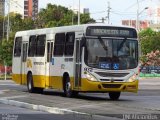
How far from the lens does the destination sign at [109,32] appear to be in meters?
24.8

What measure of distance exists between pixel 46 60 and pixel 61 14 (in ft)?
255

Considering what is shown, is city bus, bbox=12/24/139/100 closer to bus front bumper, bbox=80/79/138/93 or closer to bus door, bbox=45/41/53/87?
bus front bumper, bbox=80/79/138/93

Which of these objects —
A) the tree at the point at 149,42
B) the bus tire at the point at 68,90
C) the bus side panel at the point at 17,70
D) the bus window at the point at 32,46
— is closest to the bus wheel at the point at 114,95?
the bus tire at the point at 68,90

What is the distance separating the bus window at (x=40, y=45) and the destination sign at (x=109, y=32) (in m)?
4.82

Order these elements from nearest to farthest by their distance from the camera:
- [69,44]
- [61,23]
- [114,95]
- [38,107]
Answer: [38,107], [114,95], [69,44], [61,23]

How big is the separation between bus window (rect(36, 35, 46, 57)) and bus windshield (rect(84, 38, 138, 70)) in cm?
503

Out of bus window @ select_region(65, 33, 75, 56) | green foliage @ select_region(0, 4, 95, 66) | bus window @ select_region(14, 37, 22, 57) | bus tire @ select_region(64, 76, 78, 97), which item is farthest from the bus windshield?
green foliage @ select_region(0, 4, 95, 66)

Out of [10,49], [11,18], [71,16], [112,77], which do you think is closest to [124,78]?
[112,77]

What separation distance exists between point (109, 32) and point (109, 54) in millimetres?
1102

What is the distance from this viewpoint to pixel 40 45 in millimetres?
29547

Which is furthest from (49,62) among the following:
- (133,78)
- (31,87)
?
(133,78)

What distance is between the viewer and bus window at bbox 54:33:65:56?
1064 inches

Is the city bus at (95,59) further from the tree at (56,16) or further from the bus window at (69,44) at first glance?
the tree at (56,16)

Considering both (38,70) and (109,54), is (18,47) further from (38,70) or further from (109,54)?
(109,54)
